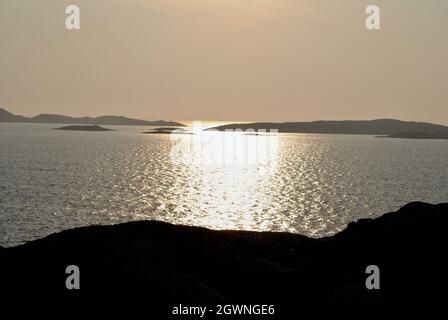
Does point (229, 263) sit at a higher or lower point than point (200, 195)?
higher

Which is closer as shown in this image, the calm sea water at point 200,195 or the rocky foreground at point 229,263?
the rocky foreground at point 229,263

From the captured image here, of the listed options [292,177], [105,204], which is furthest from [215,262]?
[292,177]

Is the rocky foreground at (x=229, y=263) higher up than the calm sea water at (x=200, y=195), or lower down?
higher up

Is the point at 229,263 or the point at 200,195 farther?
the point at 200,195

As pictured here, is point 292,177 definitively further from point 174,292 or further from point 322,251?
point 174,292

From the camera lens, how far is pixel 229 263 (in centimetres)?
3284

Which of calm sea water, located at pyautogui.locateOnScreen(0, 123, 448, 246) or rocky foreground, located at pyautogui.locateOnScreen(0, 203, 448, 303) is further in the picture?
calm sea water, located at pyautogui.locateOnScreen(0, 123, 448, 246)

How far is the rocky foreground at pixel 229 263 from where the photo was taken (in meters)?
28.1

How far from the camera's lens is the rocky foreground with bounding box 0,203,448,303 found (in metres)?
28.1

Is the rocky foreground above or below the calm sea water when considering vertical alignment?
above
